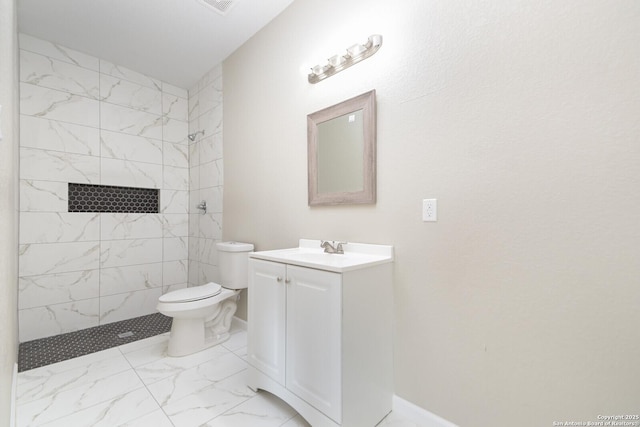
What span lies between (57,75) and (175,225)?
66.5 inches

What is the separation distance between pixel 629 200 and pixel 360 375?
120 cm

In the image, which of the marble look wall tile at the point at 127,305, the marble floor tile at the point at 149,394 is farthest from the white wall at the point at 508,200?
the marble look wall tile at the point at 127,305

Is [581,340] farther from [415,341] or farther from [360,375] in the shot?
[360,375]

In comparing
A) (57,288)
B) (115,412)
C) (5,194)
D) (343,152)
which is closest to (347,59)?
(343,152)

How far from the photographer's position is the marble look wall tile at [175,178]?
310cm

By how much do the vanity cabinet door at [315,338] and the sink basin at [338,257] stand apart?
0.12ft

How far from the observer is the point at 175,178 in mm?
3174

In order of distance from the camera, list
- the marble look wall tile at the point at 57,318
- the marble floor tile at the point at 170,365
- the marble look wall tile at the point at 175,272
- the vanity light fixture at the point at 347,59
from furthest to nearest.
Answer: the marble look wall tile at the point at 175,272 → the marble look wall tile at the point at 57,318 → the marble floor tile at the point at 170,365 → the vanity light fixture at the point at 347,59

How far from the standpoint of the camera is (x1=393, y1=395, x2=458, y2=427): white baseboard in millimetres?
1301

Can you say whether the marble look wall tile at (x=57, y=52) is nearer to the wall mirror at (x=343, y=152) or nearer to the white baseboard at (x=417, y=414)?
the wall mirror at (x=343, y=152)

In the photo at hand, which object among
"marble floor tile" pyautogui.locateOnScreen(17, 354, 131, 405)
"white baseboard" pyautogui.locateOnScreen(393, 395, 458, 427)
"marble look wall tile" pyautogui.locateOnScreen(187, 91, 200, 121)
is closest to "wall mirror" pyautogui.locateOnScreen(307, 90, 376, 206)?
"white baseboard" pyautogui.locateOnScreen(393, 395, 458, 427)

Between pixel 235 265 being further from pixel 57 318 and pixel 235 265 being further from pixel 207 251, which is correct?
pixel 57 318

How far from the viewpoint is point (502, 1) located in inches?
45.1

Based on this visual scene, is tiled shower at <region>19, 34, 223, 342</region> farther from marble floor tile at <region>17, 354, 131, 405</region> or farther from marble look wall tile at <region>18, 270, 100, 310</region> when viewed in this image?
marble floor tile at <region>17, 354, 131, 405</region>
